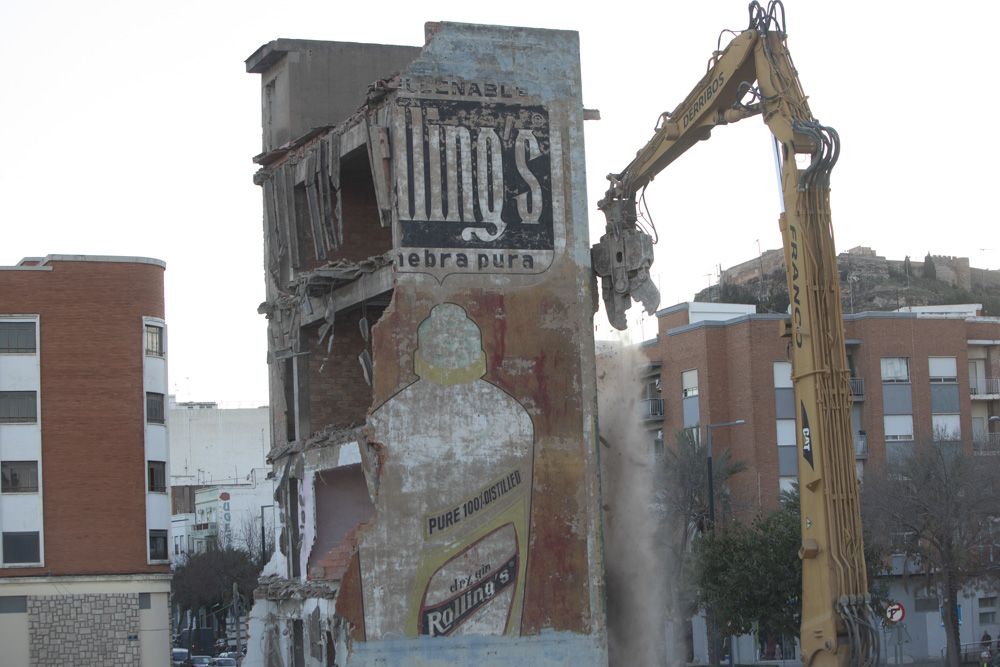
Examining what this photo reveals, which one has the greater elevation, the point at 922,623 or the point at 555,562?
the point at 555,562

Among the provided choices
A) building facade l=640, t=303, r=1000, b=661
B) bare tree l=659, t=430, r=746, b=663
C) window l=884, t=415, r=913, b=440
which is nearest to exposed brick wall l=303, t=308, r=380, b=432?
bare tree l=659, t=430, r=746, b=663

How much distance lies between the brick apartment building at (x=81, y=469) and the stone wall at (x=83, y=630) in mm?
41

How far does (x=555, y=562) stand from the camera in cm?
3180

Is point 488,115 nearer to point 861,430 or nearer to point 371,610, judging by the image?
point 371,610

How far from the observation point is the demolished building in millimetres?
31000

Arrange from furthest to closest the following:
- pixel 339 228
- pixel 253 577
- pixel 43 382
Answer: pixel 253 577, pixel 43 382, pixel 339 228

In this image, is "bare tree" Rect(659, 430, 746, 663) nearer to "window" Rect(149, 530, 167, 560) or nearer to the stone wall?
"window" Rect(149, 530, 167, 560)

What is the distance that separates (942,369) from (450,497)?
46.2 m

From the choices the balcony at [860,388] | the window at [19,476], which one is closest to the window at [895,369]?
the balcony at [860,388]

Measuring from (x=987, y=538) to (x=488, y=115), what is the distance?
31580mm

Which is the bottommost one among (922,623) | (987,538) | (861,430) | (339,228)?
(922,623)

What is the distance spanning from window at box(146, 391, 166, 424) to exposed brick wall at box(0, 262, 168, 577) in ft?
1.80

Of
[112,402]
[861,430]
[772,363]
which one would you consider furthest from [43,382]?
[861,430]

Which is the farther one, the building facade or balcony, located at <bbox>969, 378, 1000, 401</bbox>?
balcony, located at <bbox>969, 378, 1000, 401</bbox>
